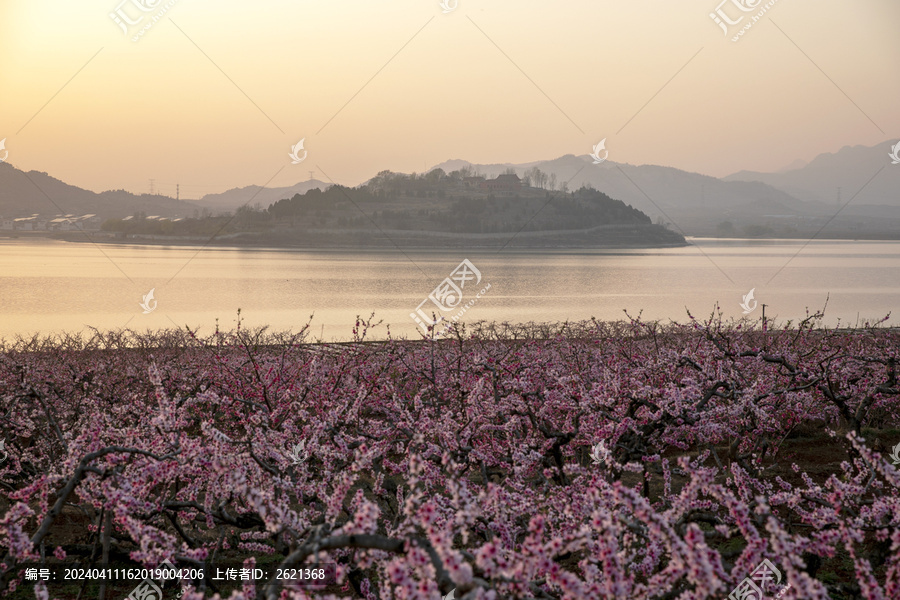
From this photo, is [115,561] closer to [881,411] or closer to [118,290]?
[881,411]

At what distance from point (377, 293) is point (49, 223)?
5172 inches

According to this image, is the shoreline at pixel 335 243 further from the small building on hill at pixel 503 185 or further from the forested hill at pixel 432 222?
the small building on hill at pixel 503 185

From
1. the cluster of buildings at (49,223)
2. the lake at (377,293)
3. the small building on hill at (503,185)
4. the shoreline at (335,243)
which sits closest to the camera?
the lake at (377,293)

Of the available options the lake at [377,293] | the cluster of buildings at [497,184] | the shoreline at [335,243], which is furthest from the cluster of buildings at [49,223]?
the cluster of buildings at [497,184]

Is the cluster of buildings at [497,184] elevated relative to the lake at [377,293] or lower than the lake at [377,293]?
elevated

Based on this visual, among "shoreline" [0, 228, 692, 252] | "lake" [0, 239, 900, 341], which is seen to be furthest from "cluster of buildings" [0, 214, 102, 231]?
"lake" [0, 239, 900, 341]

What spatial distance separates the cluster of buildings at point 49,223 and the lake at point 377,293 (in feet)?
261

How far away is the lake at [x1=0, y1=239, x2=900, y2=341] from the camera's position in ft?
96.8

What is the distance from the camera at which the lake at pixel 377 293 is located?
1161 inches

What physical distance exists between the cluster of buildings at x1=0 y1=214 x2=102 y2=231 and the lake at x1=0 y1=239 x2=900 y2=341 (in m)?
79.5

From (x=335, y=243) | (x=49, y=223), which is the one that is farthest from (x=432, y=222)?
(x=49, y=223)

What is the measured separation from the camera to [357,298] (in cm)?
3775

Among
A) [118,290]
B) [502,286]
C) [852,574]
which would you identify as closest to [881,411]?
[852,574]

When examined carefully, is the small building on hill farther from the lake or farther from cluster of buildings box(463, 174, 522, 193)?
the lake
